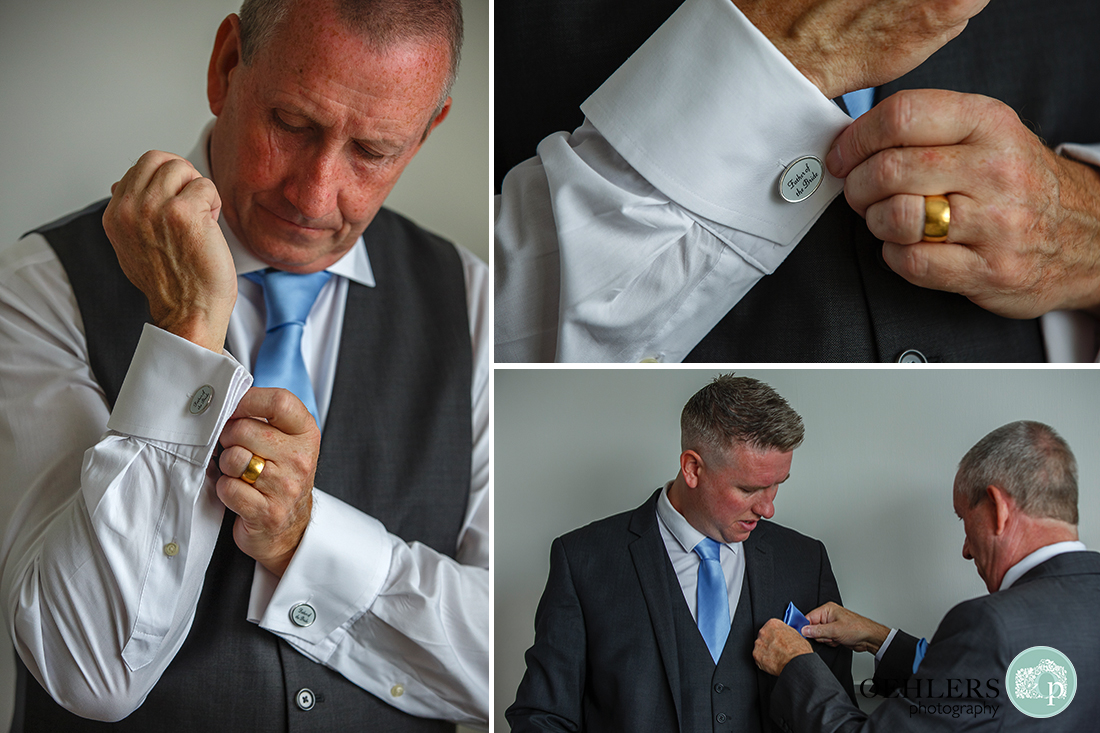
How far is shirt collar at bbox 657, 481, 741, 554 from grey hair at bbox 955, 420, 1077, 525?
27cm

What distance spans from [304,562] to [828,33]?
2.46ft

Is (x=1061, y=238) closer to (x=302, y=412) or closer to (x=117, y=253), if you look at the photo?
(x=302, y=412)

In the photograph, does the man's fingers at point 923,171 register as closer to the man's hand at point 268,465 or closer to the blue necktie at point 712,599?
the blue necktie at point 712,599

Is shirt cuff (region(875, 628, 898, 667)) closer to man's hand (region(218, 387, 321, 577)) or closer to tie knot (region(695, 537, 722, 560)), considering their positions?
tie knot (region(695, 537, 722, 560))

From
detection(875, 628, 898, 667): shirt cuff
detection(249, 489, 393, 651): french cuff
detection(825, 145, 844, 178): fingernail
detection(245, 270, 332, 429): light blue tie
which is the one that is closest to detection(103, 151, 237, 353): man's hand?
detection(245, 270, 332, 429): light blue tie

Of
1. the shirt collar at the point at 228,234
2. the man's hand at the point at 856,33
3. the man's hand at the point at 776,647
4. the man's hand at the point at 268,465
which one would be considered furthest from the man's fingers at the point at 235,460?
the man's hand at the point at 856,33

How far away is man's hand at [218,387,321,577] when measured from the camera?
778mm

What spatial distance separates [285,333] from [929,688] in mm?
775

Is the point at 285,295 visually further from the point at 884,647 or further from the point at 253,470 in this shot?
the point at 884,647

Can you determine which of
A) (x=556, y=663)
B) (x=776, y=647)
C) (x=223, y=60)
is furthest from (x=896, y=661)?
(x=223, y=60)

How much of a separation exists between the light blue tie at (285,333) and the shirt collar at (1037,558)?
2.46ft

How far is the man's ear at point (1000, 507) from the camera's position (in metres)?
0.78

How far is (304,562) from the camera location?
0.85m

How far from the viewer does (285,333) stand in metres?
0.89
